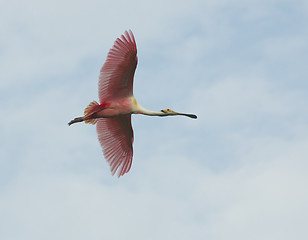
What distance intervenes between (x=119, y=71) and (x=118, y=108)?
0.78 m

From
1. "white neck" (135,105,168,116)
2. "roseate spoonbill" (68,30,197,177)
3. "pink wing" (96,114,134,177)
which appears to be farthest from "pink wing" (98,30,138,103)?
"pink wing" (96,114,134,177)

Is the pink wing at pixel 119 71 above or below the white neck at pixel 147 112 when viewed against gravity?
above

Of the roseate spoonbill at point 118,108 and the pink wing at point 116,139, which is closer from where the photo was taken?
the roseate spoonbill at point 118,108

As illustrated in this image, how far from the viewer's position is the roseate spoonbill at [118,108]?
1398 centimetres

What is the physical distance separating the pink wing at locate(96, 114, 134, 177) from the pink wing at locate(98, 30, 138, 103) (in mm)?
959

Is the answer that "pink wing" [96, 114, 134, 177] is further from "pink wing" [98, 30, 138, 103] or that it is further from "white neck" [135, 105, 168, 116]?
"pink wing" [98, 30, 138, 103]

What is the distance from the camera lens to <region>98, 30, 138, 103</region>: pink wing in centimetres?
1391

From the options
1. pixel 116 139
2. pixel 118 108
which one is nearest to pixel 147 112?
pixel 118 108

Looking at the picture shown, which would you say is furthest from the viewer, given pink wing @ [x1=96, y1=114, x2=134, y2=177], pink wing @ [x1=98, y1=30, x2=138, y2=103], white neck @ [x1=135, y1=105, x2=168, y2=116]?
pink wing @ [x1=96, y1=114, x2=134, y2=177]

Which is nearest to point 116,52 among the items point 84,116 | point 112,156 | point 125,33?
point 125,33

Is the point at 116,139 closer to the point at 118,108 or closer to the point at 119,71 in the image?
the point at 118,108

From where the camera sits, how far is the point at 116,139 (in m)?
15.5

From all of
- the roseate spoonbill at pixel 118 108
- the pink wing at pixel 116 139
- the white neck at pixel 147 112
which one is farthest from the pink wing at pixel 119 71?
the pink wing at pixel 116 139

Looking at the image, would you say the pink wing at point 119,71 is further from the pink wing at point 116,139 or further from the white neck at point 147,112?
the pink wing at point 116,139
